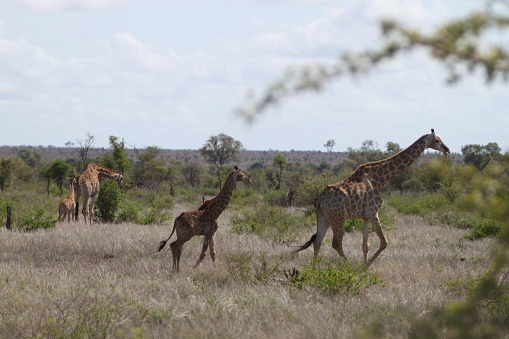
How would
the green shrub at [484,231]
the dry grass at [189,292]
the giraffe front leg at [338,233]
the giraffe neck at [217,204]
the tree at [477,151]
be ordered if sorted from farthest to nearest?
the tree at [477,151] < the green shrub at [484,231] < the giraffe front leg at [338,233] < the giraffe neck at [217,204] < the dry grass at [189,292]

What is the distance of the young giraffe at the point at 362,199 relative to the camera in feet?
36.2

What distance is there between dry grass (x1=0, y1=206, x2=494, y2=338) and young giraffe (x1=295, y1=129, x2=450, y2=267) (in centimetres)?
61

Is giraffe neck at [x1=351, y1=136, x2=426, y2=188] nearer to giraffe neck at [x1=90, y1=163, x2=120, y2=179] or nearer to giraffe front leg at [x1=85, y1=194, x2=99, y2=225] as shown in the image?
giraffe front leg at [x1=85, y1=194, x2=99, y2=225]

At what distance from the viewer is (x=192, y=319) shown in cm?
726

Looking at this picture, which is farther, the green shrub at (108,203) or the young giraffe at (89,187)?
the green shrub at (108,203)

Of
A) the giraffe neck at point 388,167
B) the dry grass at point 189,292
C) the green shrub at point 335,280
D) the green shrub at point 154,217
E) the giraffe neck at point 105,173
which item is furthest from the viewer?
the giraffe neck at point 105,173

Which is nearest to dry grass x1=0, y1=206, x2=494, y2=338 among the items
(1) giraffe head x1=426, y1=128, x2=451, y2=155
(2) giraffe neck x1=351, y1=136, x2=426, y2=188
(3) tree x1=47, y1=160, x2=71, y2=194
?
(2) giraffe neck x1=351, y1=136, x2=426, y2=188

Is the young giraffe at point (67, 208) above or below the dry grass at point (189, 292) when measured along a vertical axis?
above

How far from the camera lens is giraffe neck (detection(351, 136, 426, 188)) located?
11.6 m

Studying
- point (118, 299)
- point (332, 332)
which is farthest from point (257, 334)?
point (118, 299)

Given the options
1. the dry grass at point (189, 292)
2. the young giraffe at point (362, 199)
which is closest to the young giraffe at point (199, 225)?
the dry grass at point (189, 292)

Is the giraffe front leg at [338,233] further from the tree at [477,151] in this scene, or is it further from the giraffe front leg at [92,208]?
the tree at [477,151]

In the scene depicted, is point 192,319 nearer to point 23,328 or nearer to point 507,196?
point 23,328

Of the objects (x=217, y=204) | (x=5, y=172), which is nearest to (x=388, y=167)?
(x=217, y=204)
